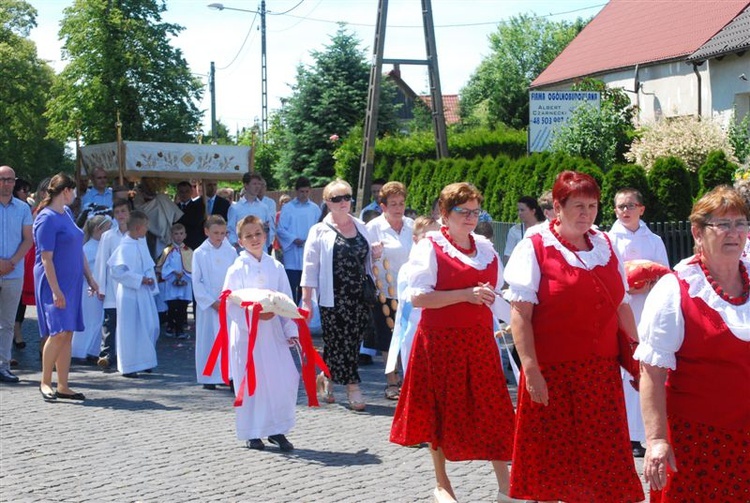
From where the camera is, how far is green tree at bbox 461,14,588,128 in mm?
60281

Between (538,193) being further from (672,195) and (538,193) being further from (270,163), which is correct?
(270,163)

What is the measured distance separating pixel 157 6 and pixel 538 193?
24860mm

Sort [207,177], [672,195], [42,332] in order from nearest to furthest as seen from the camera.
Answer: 1. [42,332]
2. [672,195]
3. [207,177]

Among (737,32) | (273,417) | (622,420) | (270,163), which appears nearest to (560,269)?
(622,420)

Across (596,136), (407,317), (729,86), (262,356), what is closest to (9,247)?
(262,356)

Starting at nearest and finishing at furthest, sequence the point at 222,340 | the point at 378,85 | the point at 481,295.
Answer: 1. the point at 481,295
2. the point at 222,340
3. the point at 378,85

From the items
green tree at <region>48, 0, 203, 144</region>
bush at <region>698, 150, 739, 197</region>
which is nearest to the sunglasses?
bush at <region>698, 150, 739, 197</region>

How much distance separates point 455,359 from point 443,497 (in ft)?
2.58

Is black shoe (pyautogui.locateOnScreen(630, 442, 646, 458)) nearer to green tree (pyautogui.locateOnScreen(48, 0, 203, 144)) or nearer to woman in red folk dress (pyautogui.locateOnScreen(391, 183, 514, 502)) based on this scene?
woman in red folk dress (pyautogui.locateOnScreen(391, 183, 514, 502))

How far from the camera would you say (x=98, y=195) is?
51.8 ft

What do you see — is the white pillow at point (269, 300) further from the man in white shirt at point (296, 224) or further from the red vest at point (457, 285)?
the man in white shirt at point (296, 224)

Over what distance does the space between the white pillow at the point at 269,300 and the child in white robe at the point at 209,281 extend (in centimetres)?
255

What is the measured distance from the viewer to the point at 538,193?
19734 millimetres

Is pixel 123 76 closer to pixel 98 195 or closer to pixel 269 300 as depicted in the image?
pixel 98 195
